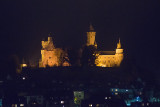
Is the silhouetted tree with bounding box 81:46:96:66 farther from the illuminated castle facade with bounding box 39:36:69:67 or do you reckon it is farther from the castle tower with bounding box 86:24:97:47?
the castle tower with bounding box 86:24:97:47

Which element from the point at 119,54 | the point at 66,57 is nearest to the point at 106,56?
the point at 119,54

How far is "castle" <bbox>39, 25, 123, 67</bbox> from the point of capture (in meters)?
107

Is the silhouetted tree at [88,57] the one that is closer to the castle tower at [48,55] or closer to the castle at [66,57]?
the castle at [66,57]

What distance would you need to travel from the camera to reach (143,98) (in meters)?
77.6

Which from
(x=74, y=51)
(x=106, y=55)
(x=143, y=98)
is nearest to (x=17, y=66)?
(x=74, y=51)

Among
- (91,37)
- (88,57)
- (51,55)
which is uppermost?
(91,37)

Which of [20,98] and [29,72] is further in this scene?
[29,72]

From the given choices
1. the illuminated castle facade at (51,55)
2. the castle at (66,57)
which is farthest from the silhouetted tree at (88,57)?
the illuminated castle facade at (51,55)

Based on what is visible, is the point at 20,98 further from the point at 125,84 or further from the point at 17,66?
the point at 17,66

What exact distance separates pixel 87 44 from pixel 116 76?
65.1 feet

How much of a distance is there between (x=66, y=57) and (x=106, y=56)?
7969 mm

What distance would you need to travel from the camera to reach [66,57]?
106 metres

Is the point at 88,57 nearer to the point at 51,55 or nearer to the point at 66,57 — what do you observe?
the point at 66,57

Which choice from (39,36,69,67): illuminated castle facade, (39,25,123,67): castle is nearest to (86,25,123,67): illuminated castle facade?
(39,25,123,67): castle
